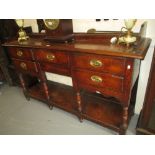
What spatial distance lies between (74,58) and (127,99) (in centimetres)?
55

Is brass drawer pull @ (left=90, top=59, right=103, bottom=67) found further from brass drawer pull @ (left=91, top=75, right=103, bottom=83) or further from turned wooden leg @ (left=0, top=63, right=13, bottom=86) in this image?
turned wooden leg @ (left=0, top=63, right=13, bottom=86)

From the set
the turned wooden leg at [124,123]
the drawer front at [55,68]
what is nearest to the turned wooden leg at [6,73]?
the drawer front at [55,68]

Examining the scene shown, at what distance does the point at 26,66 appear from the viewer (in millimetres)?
1688

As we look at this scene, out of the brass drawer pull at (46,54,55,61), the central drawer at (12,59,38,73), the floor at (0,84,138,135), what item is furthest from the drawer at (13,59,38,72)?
the floor at (0,84,138,135)

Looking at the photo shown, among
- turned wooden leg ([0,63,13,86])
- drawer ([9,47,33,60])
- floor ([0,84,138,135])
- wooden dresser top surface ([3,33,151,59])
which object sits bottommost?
floor ([0,84,138,135])

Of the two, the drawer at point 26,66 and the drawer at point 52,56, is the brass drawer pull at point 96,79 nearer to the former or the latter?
the drawer at point 52,56

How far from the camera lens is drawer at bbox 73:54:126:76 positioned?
1000mm

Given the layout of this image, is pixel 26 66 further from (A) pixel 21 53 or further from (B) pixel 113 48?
(B) pixel 113 48

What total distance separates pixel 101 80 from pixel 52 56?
1.72ft

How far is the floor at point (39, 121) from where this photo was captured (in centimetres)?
152

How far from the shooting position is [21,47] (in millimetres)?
1535

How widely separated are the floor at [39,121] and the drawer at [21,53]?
732 millimetres

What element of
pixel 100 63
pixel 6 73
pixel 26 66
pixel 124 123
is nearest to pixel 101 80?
pixel 100 63

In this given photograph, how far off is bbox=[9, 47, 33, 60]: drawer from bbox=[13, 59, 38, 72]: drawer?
0.06m
